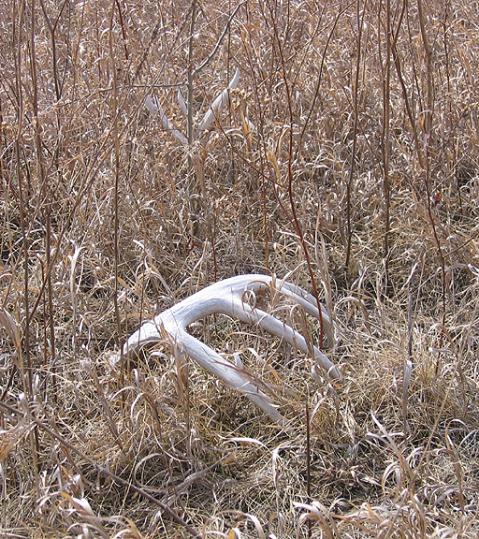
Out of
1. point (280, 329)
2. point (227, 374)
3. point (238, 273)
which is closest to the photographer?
point (227, 374)

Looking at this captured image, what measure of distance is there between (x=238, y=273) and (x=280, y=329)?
58 cm

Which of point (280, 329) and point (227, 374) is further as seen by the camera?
point (280, 329)

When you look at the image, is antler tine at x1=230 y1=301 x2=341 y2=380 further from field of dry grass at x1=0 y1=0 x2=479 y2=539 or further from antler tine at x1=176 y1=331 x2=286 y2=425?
antler tine at x1=176 y1=331 x2=286 y2=425

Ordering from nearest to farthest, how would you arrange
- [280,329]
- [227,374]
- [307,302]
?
1. [227,374]
2. [280,329]
3. [307,302]

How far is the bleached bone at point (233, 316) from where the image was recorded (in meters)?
2.45

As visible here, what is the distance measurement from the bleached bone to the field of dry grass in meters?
0.05

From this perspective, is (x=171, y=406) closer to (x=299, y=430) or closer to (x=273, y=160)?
(x=299, y=430)

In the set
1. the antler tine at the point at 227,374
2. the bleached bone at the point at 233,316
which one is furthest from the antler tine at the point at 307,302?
the antler tine at the point at 227,374

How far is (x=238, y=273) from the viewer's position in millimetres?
3133

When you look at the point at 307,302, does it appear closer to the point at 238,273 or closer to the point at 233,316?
the point at 233,316

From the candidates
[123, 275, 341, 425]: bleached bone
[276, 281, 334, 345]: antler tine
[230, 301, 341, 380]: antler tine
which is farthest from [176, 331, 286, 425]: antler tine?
[276, 281, 334, 345]: antler tine

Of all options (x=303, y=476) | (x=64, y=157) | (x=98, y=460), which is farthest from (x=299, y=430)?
(x=64, y=157)

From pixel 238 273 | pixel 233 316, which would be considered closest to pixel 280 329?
pixel 233 316

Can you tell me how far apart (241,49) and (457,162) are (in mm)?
1100
